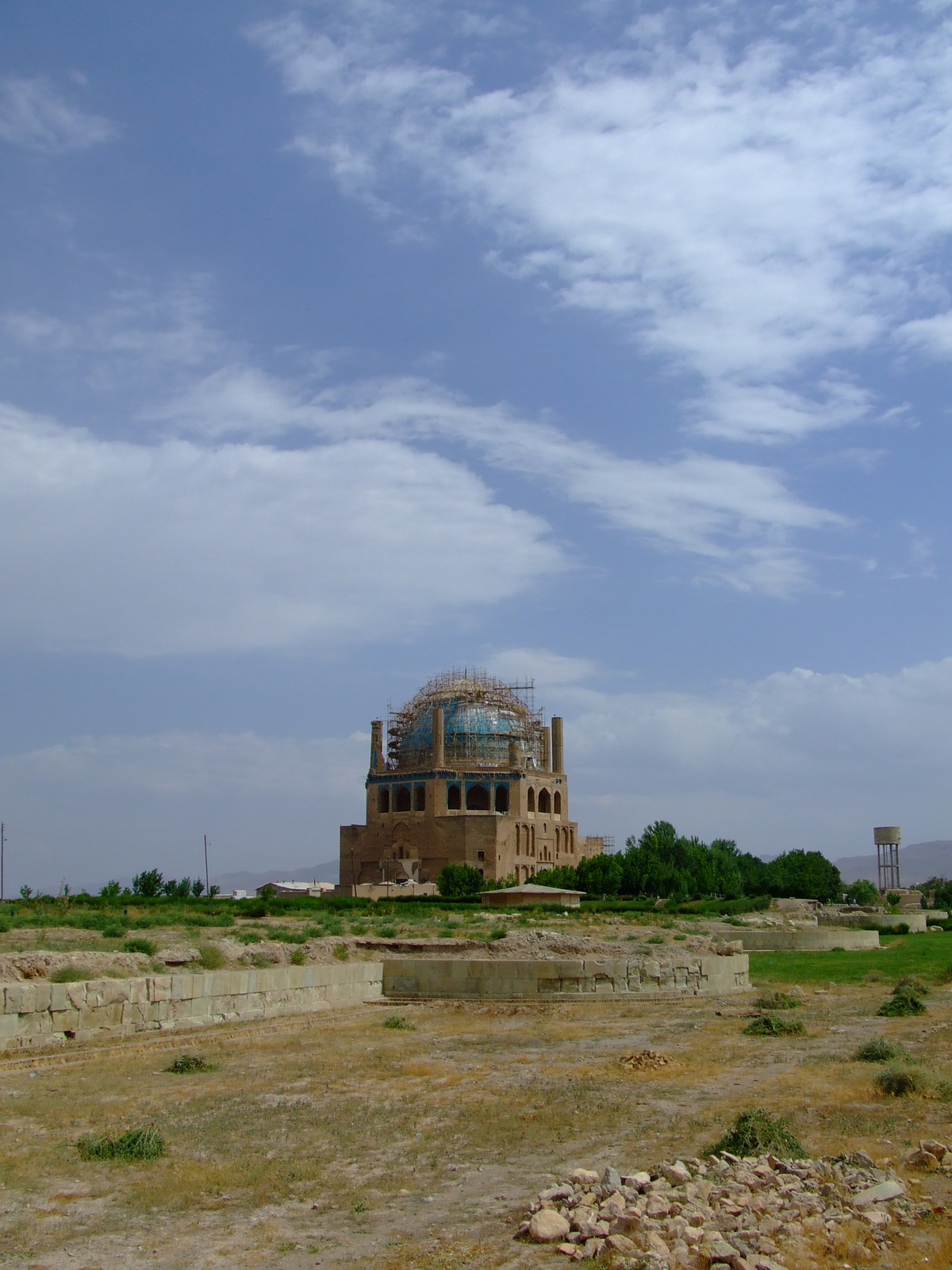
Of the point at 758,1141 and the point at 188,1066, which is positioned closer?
the point at 758,1141

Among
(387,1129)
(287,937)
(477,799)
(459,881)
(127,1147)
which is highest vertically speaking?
(477,799)

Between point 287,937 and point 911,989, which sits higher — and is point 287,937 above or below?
above

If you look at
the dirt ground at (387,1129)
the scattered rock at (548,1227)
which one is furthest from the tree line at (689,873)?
the scattered rock at (548,1227)

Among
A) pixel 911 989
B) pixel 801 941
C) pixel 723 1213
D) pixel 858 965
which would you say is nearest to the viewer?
pixel 723 1213

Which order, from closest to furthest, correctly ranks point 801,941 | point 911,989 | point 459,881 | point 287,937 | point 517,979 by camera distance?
1. point 911,989
2. point 517,979
3. point 287,937
4. point 801,941
5. point 459,881

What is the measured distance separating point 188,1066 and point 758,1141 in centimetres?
605

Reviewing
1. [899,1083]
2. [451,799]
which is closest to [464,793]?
[451,799]

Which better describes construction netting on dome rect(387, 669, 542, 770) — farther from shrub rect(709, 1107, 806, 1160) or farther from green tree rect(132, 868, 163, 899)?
shrub rect(709, 1107, 806, 1160)

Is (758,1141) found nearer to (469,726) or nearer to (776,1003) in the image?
(776,1003)

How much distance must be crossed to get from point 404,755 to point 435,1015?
192ft

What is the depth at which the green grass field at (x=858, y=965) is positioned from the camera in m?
20.7

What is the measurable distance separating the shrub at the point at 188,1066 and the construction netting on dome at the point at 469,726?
60.1 meters

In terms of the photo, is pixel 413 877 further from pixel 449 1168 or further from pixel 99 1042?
pixel 449 1168

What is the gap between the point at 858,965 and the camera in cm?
2303
